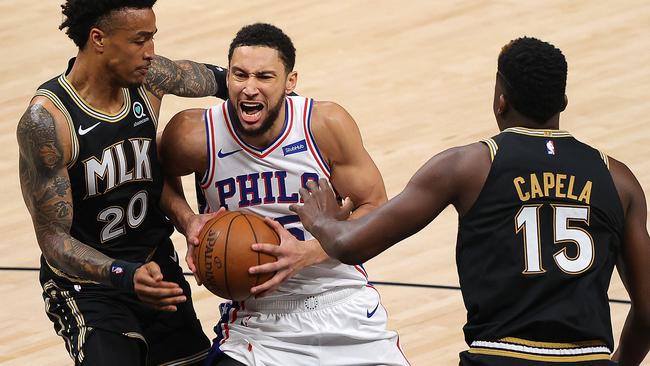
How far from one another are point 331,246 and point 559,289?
798mm

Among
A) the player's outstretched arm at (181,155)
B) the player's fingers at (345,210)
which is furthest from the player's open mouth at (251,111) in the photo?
the player's fingers at (345,210)

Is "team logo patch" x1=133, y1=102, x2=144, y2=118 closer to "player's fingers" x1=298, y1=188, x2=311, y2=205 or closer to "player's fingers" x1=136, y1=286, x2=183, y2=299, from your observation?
"player's fingers" x1=136, y1=286, x2=183, y2=299

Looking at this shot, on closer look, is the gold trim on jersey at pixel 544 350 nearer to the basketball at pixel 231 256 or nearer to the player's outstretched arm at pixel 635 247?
the player's outstretched arm at pixel 635 247

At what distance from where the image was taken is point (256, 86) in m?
5.78

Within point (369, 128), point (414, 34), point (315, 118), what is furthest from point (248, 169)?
point (414, 34)

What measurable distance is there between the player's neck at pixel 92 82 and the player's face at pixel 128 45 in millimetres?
57

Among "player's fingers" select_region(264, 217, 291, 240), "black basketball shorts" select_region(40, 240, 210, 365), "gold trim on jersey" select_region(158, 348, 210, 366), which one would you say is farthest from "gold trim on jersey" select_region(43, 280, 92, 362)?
"player's fingers" select_region(264, 217, 291, 240)

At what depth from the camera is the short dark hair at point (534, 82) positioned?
480 cm

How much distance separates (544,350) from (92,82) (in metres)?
2.21

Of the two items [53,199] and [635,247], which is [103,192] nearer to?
[53,199]

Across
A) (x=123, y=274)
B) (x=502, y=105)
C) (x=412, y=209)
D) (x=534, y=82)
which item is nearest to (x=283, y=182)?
(x=123, y=274)

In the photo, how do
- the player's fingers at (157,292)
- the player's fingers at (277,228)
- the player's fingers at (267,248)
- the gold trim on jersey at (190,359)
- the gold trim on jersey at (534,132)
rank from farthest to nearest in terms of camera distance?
the gold trim on jersey at (190,359)
the player's fingers at (277,228)
the player's fingers at (267,248)
the player's fingers at (157,292)
the gold trim on jersey at (534,132)

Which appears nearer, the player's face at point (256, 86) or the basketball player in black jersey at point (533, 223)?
the basketball player in black jersey at point (533, 223)

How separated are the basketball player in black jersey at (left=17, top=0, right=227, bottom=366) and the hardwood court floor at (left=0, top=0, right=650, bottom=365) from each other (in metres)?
1.69
